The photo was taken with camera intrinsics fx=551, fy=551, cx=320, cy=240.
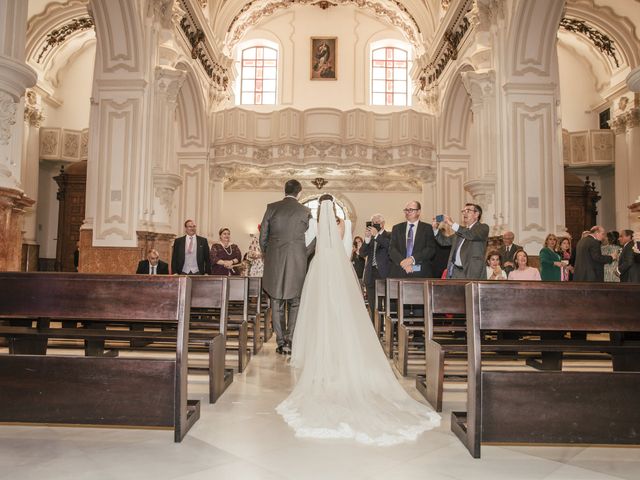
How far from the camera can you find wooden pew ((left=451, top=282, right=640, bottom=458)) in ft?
8.16

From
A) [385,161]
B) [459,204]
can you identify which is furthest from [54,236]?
[459,204]

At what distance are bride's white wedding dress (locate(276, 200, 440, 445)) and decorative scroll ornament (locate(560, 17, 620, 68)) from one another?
1381 centimetres

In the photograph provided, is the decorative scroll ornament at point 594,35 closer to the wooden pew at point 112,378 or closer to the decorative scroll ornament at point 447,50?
the decorative scroll ornament at point 447,50

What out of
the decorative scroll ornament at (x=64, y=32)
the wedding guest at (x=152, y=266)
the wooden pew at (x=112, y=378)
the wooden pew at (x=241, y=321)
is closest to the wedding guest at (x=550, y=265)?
the wooden pew at (x=241, y=321)

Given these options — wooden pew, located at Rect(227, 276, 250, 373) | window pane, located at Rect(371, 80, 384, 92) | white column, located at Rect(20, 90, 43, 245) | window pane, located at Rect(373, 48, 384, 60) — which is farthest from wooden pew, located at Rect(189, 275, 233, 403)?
window pane, located at Rect(373, 48, 384, 60)

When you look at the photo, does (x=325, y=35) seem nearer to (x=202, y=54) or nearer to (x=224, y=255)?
(x=202, y=54)

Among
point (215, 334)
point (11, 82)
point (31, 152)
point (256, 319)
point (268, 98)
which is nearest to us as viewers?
point (215, 334)

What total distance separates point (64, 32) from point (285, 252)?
44.0 feet

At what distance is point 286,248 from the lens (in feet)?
18.7

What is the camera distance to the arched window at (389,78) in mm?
19797

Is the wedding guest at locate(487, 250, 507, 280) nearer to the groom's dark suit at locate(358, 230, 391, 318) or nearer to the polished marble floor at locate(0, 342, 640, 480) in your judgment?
the groom's dark suit at locate(358, 230, 391, 318)

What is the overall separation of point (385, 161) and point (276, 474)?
15.0m

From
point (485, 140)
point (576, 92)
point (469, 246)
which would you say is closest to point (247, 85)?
point (576, 92)

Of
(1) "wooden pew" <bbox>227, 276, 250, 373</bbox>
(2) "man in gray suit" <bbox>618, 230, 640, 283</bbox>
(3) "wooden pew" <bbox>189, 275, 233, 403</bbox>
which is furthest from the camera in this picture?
(2) "man in gray suit" <bbox>618, 230, 640, 283</bbox>
